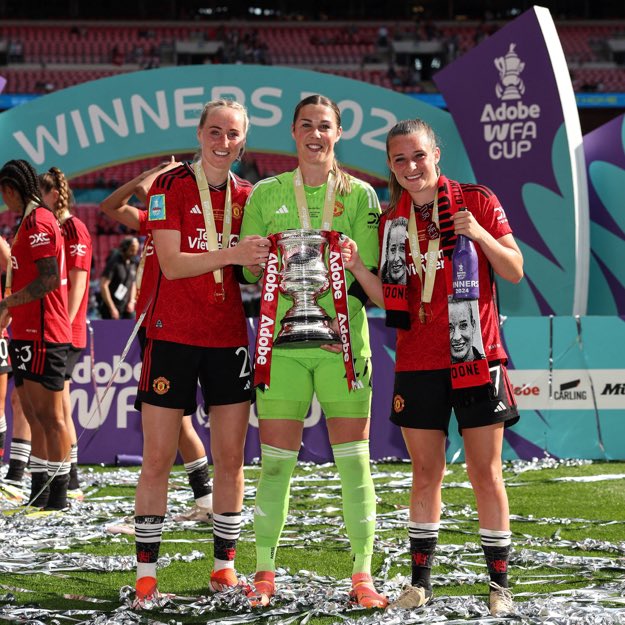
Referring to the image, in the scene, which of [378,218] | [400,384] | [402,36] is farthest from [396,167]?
[402,36]

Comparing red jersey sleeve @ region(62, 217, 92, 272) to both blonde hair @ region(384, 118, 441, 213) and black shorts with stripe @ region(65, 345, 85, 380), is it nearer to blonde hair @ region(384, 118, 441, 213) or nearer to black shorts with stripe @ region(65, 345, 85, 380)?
black shorts with stripe @ region(65, 345, 85, 380)

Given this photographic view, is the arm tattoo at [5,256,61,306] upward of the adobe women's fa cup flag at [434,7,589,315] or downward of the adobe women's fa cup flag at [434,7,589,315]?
downward

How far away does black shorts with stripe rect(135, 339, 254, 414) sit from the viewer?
3520mm

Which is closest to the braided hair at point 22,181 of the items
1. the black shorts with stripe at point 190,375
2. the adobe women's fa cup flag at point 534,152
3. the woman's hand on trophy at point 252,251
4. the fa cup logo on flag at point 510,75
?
the black shorts with stripe at point 190,375

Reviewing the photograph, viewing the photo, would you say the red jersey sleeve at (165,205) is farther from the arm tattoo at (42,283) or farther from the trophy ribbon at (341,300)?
the arm tattoo at (42,283)

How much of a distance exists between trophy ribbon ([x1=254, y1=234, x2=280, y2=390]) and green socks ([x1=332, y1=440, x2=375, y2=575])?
379 millimetres

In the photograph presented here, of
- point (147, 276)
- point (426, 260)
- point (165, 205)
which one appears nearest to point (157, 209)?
point (165, 205)

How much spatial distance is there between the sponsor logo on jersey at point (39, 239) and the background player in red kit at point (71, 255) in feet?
1.95

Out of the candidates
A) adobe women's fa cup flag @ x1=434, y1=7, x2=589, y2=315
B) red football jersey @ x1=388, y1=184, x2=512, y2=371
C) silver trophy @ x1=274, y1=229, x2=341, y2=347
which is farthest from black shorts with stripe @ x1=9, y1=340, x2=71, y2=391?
adobe women's fa cup flag @ x1=434, y1=7, x2=589, y2=315

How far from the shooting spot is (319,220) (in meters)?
3.45

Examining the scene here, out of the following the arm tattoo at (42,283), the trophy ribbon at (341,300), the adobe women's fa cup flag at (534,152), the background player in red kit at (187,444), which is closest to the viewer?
the trophy ribbon at (341,300)

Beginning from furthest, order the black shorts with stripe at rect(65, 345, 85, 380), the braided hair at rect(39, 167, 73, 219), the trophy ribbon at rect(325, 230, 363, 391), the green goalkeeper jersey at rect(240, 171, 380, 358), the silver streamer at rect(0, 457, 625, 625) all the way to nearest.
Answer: the braided hair at rect(39, 167, 73, 219)
the black shorts with stripe at rect(65, 345, 85, 380)
the green goalkeeper jersey at rect(240, 171, 380, 358)
the trophy ribbon at rect(325, 230, 363, 391)
the silver streamer at rect(0, 457, 625, 625)

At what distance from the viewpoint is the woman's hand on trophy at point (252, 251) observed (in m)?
3.35

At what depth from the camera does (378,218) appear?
356 cm
